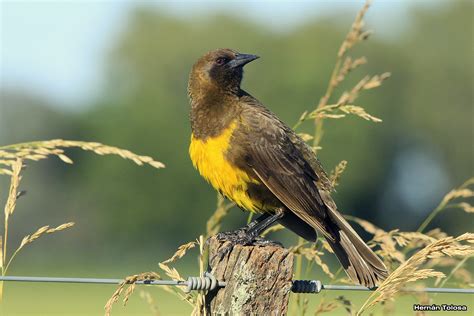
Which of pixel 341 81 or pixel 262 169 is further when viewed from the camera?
pixel 262 169

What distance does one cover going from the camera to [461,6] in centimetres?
5712

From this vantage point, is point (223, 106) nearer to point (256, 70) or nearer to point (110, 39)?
point (256, 70)

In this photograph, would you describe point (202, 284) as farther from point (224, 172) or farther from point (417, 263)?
point (224, 172)

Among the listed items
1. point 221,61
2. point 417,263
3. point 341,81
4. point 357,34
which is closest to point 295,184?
point 341,81

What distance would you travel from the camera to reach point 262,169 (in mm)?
Answer: 5449

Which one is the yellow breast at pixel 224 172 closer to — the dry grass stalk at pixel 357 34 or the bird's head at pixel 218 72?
the bird's head at pixel 218 72

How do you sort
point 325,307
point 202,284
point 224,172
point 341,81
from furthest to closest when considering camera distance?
1. point 224,172
2. point 341,81
3. point 325,307
4. point 202,284

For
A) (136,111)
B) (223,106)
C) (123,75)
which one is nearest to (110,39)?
(123,75)

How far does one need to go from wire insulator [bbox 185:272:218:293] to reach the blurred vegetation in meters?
40.6

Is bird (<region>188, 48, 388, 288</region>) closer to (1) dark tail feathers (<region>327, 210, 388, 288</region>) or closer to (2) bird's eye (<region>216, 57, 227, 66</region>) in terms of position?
(1) dark tail feathers (<region>327, 210, 388, 288</region>)

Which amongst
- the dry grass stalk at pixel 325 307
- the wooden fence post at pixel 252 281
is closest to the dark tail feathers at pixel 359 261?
the dry grass stalk at pixel 325 307

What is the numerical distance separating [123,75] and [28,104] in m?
5.78

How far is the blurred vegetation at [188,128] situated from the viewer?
48500 millimetres

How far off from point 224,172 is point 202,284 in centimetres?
187
